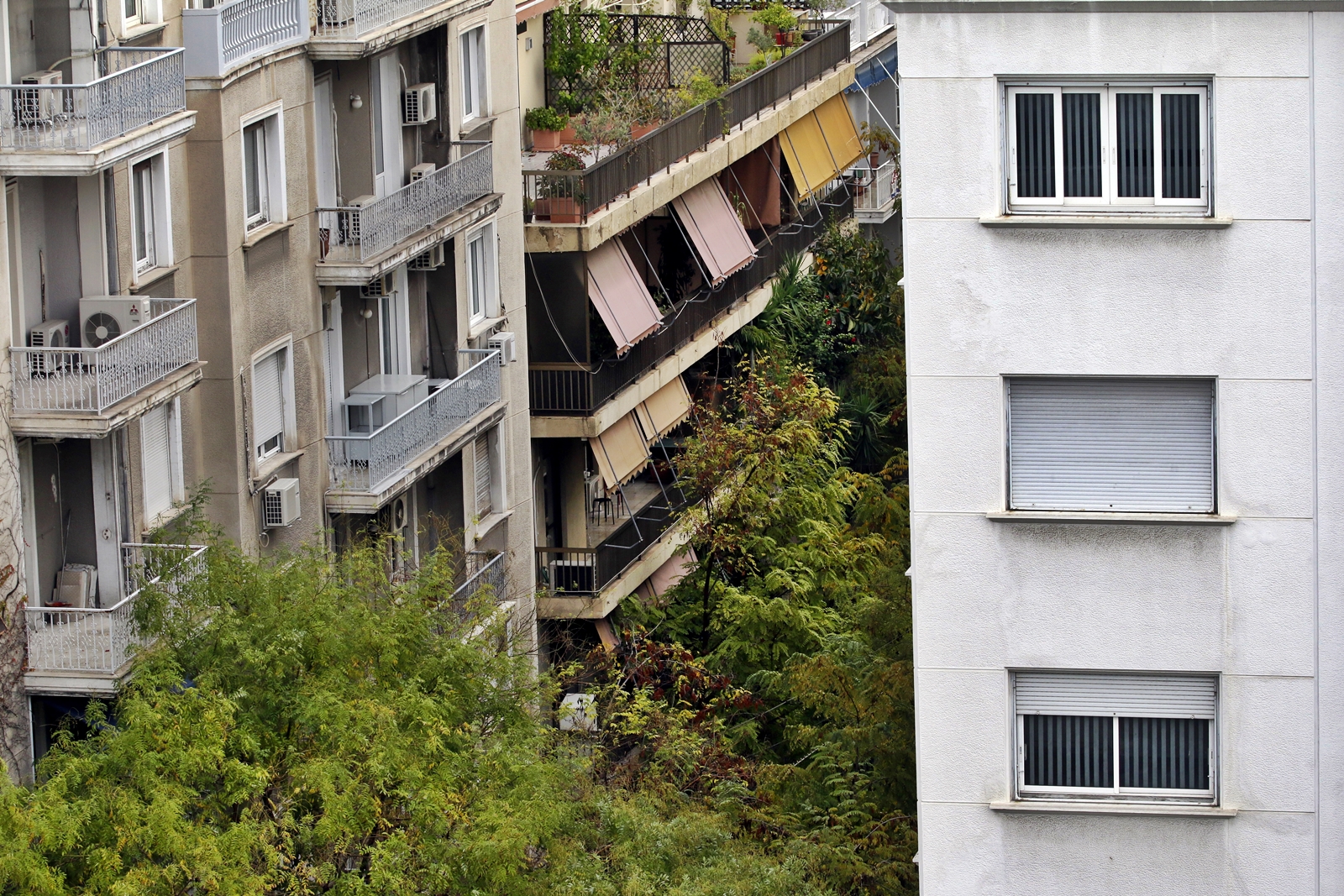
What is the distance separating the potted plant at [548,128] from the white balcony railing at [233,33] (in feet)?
39.4

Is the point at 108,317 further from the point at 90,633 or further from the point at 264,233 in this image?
the point at 264,233

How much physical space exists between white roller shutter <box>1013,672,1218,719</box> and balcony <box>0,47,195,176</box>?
10892mm

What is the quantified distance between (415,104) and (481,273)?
3.37m

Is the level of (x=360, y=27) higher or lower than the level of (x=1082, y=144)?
higher

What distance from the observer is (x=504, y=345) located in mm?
34969

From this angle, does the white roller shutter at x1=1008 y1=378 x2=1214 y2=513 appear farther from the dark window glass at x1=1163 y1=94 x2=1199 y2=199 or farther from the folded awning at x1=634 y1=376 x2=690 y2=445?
the folded awning at x1=634 y1=376 x2=690 y2=445

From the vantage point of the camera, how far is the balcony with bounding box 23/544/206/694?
931 inches

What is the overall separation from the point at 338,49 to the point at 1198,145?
15.3 metres

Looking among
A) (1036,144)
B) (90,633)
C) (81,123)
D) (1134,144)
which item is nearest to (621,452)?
(90,633)

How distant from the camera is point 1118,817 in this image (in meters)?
16.9

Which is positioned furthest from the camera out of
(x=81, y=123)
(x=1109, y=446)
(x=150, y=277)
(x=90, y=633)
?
(x=150, y=277)

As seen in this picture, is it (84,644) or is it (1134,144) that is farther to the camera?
(84,644)

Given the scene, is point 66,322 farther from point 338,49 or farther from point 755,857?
point 755,857

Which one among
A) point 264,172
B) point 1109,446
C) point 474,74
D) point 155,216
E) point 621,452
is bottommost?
point 621,452
